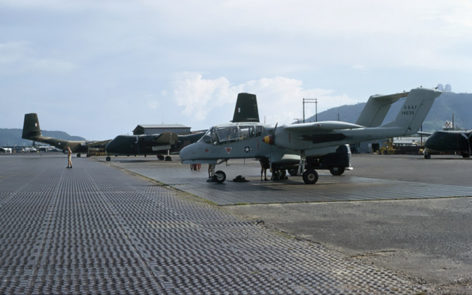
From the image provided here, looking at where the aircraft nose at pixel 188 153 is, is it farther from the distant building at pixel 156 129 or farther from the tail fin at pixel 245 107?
Answer: the distant building at pixel 156 129

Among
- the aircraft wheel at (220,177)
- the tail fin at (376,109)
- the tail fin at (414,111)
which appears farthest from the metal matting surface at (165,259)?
the tail fin at (376,109)

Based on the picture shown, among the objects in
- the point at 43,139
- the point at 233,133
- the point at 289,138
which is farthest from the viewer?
the point at 43,139

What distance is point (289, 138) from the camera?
831 inches

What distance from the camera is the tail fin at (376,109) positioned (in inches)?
933

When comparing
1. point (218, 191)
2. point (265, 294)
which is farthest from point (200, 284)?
point (218, 191)

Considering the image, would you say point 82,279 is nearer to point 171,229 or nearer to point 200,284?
point 200,284

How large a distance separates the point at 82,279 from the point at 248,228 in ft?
13.9

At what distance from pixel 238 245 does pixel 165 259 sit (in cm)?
144

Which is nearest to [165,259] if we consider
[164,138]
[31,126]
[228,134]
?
[228,134]

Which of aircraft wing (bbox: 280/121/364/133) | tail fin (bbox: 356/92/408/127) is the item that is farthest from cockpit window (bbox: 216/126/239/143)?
tail fin (bbox: 356/92/408/127)

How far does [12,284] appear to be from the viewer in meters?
5.36

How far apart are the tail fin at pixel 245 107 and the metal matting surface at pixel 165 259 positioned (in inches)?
1683

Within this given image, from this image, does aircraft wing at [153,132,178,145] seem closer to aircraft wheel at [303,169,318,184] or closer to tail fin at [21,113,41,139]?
tail fin at [21,113,41,139]

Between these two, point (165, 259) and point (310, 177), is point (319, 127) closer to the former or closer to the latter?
point (310, 177)
